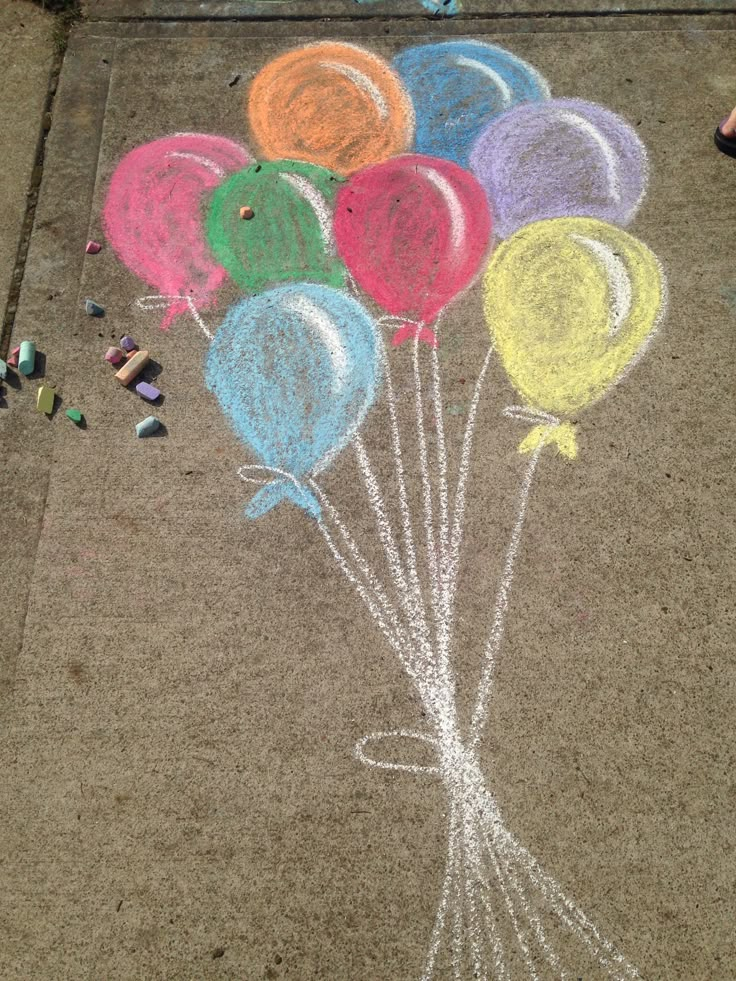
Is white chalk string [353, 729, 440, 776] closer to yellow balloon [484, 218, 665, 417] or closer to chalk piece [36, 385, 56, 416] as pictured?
yellow balloon [484, 218, 665, 417]

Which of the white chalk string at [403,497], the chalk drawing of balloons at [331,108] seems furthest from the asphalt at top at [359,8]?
the white chalk string at [403,497]

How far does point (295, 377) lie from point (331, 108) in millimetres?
1951

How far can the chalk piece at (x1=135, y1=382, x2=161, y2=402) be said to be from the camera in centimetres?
369

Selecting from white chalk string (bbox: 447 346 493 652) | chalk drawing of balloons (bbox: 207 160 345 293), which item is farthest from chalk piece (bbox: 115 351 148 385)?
white chalk string (bbox: 447 346 493 652)

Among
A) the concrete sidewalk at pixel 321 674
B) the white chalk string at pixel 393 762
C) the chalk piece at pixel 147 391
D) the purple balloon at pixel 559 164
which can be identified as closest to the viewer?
the concrete sidewalk at pixel 321 674

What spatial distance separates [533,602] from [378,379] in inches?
53.7

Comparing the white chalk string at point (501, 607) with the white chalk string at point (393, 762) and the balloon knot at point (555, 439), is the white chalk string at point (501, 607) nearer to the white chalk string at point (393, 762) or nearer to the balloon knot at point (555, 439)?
the balloon knot at point (555, 439)

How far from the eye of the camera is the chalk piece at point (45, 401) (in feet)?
12.1

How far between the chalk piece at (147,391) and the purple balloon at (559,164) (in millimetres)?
2099

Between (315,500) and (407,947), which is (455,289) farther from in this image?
(407,947)

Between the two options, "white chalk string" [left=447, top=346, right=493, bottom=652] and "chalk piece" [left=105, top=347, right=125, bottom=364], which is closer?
"white chalk string" [left=447, top=346, right=493, bottom=652]

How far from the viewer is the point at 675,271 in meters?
3.99

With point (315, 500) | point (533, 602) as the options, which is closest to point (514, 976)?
point (533, 602)

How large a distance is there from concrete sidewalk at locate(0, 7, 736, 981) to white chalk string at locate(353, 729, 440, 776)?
0.12ft
